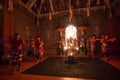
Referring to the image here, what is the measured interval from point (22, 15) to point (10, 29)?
109 inches

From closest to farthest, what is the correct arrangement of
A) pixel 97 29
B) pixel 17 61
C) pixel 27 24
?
pixel 17 61, pixel 27 24, pixel 97 29

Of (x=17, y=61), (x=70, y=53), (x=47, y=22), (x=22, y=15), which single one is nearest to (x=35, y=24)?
(x=47, y=22)

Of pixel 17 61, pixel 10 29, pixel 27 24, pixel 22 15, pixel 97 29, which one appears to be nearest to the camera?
pixel 17 61

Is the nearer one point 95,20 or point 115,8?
point 115,8

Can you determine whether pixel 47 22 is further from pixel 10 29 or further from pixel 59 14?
pixel 10 29

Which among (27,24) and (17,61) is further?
(27,24)

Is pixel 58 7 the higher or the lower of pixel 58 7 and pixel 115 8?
the higher

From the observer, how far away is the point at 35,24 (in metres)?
15.3

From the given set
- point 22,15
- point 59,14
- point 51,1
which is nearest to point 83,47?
point 59,14

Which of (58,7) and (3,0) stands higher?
(58,7)

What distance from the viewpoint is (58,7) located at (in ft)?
48.6

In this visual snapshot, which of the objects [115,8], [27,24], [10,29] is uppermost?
[115,8]

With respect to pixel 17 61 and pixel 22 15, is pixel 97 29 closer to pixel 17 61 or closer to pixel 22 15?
pixel 22 15

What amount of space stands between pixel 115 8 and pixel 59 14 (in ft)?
18.5
